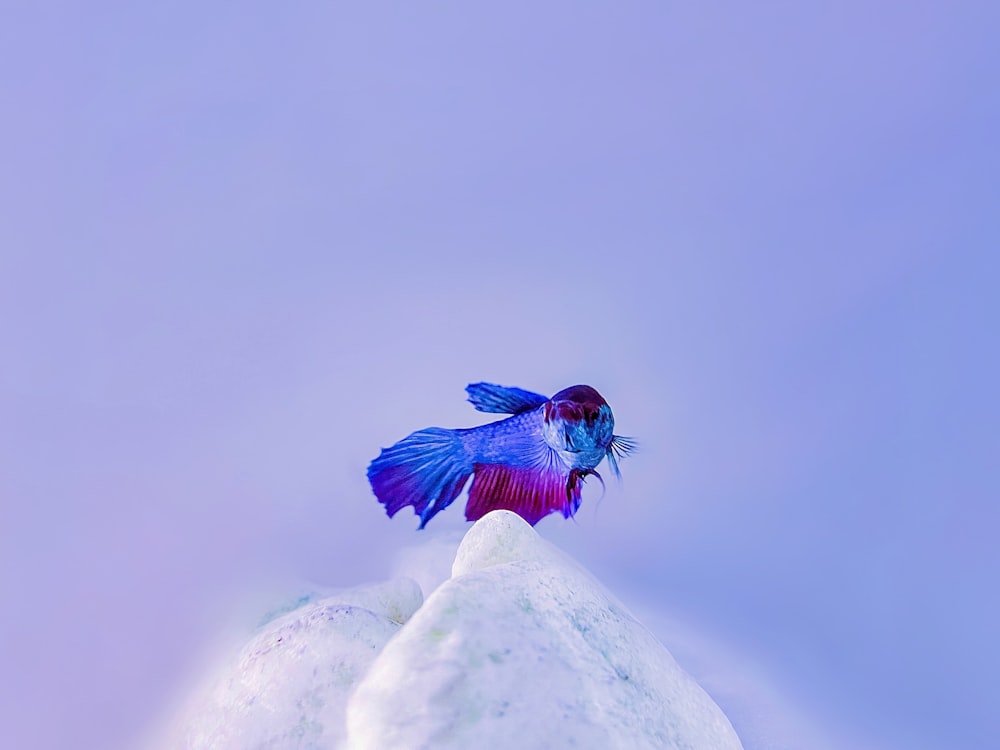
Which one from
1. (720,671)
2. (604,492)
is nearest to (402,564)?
(604,492)

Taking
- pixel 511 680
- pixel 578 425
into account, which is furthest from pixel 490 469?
pixel 511 680

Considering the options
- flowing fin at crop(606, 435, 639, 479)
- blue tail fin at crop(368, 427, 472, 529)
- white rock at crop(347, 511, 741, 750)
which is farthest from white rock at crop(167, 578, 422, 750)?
flowing fin at crop(606, 435, 639, 479)

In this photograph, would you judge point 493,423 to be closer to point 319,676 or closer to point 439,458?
point 439,458

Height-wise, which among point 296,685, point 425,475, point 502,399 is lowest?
Answer: point 296,685

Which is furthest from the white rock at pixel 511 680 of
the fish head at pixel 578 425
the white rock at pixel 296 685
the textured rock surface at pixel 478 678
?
the fish head at pixel 578 425

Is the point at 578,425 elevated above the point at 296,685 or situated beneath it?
elevated above

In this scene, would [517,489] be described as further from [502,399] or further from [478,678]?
[478,678]

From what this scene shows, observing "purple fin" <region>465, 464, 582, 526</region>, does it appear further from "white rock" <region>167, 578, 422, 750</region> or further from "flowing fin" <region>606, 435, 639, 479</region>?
"white rock" <region>167, 578, 422, 750</region>

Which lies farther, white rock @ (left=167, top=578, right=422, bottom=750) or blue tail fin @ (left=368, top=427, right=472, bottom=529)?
blue tail fin @ (left=368, top=427, right=472, bottom=529)

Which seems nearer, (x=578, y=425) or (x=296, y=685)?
(x=296, y=685)
